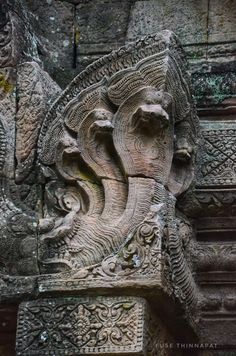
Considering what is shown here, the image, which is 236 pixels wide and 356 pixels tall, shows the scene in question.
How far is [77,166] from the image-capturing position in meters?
4.72

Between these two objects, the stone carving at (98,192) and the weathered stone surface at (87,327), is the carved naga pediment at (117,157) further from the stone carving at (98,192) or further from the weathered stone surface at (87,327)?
the weathered stone surface at (87,327)

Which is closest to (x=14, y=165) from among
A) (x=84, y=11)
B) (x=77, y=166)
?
(x=77, y=166)

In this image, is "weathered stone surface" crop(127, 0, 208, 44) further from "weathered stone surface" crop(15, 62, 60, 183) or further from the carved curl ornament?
"weathered stone surface" crop(15, 62, 60, 183)

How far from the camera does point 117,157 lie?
15.4 ft

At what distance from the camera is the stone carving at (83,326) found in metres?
4.37

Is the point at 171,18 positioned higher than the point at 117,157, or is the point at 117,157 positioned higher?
the point at 171,18

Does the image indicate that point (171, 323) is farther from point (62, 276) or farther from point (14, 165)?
point (14, 165)

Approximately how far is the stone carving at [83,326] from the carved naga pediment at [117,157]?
12 centimetres

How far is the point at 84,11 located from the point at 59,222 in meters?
1.29

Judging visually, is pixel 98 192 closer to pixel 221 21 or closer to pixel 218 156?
pixel 218 156

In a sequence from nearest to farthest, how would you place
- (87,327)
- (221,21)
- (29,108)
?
(87,327) < (29,108) < (221,21)

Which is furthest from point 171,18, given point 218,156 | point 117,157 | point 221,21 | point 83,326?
point 83,326

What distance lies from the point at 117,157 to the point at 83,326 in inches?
25.9

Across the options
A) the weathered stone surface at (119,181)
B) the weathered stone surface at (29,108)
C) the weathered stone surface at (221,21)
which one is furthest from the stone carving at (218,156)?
the weathered stone surface at (29,108)
